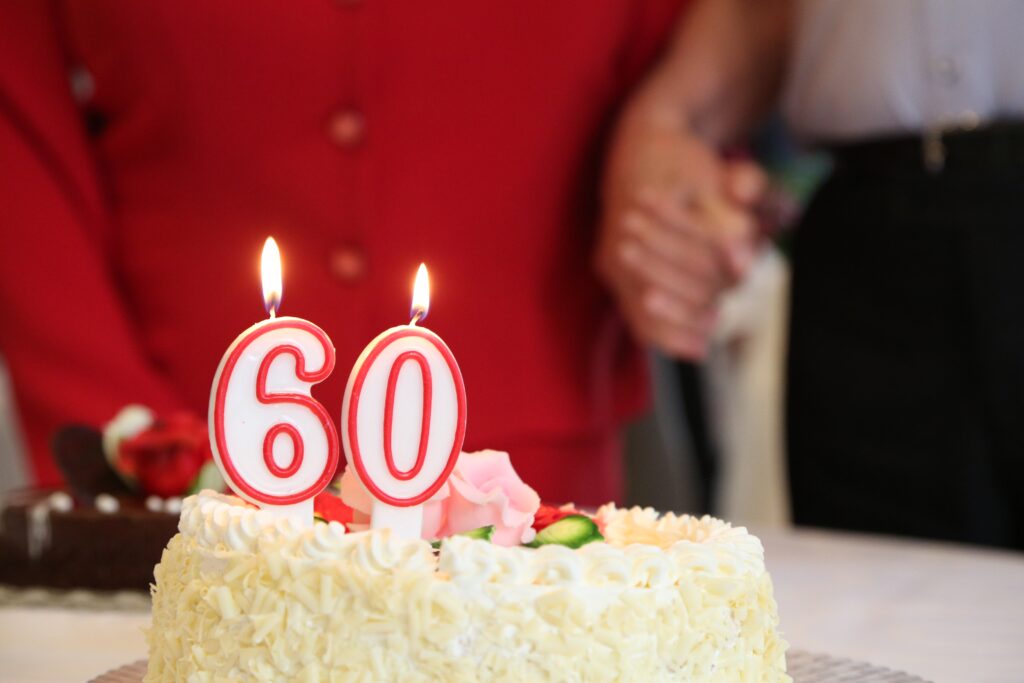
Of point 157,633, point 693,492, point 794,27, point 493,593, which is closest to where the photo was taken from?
point 493,593

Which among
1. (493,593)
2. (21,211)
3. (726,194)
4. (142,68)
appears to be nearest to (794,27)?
(726,194)

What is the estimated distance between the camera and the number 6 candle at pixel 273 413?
734 millimetres

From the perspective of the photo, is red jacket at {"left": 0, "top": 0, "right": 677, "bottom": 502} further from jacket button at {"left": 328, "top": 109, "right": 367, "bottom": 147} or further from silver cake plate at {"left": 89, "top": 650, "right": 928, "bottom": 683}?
silver cake plate at {"left": 89, "top": 650, "right": 928, "bottom": 683}

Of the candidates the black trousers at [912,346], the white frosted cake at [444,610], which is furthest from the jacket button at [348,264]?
the white frosted cake at [444,610]

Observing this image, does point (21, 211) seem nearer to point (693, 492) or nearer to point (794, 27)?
point (794, 27)

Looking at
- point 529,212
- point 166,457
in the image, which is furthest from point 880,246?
point 166,457

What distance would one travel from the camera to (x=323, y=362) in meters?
0.75

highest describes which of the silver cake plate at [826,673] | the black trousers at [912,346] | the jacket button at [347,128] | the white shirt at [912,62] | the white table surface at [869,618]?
the white shirt at [912,62]

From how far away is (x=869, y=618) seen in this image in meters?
1.15

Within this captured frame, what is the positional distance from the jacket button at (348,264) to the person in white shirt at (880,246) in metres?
0.30

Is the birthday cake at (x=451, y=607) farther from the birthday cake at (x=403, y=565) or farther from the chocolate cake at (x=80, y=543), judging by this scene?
the chocolate cake at (x=80, y=543)

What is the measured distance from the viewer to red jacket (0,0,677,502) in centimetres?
147

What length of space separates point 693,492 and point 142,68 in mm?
1881

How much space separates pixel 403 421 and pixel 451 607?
127 millimetres
